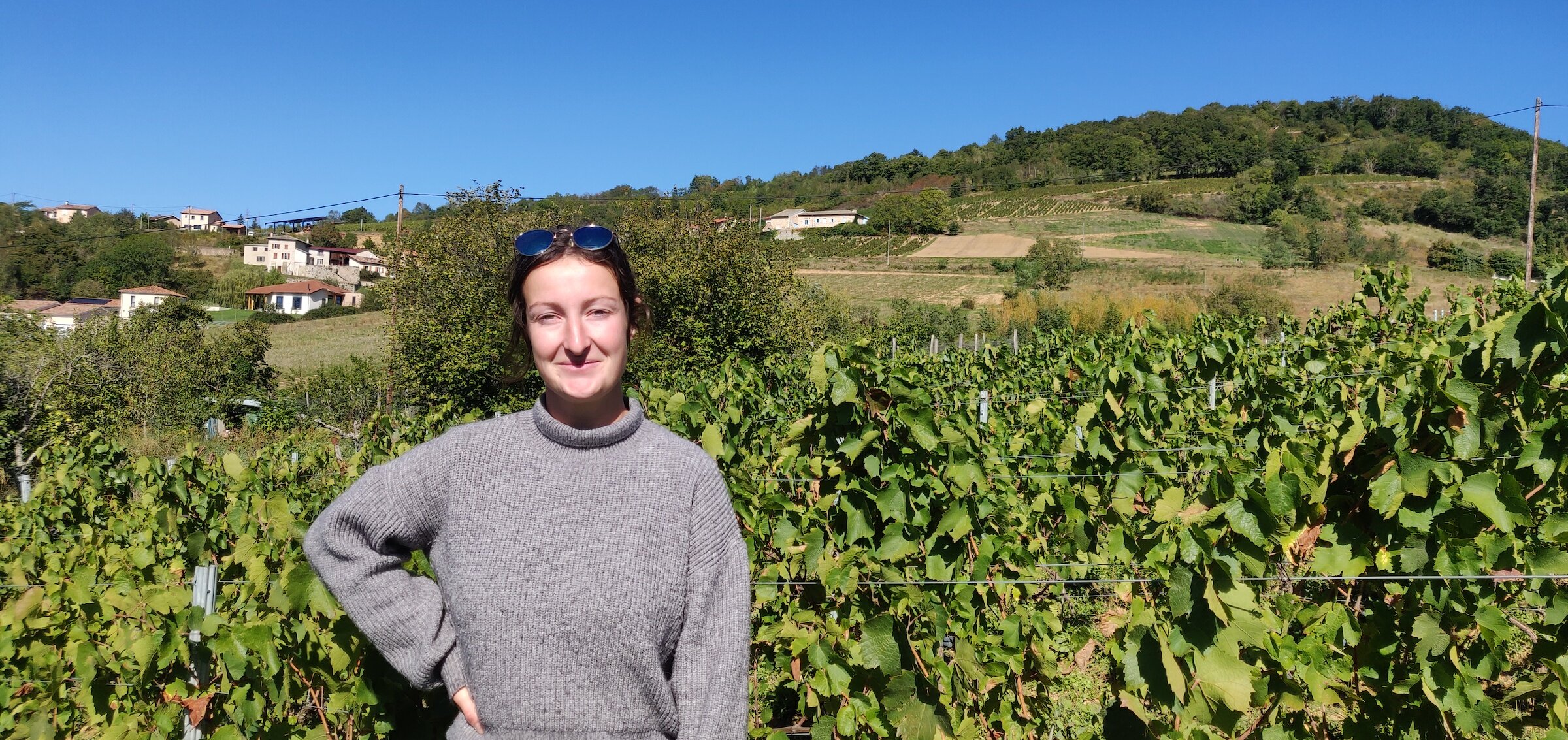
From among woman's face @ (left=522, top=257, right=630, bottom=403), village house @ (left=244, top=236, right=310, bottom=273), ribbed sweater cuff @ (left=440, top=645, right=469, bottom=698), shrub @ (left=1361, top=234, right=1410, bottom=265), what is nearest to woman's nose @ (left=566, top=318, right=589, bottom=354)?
woman's face @ (left=522, top=257, right=630, bottom=403)

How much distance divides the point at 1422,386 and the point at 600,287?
1903 millimetres

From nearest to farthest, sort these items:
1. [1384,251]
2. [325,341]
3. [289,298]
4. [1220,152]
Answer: [325,341], [1384,251], [289,298], [1220,152]

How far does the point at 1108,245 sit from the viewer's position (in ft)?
170

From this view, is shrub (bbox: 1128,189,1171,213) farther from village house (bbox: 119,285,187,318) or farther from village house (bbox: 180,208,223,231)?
village house (bbox: 180,208,223,231)

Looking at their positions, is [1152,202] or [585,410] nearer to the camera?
[585,410]

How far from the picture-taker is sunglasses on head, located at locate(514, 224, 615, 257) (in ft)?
4.90

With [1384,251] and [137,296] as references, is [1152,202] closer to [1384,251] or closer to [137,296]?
[1384,251]

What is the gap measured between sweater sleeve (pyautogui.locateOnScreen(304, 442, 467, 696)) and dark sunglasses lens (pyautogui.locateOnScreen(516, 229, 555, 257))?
34 cm

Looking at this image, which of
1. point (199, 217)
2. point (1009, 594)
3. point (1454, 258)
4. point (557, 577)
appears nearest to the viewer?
point (557, 577)

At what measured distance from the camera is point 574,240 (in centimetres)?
150

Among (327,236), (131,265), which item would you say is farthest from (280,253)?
(131,265)

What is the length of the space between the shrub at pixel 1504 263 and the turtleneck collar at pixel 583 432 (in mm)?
49157

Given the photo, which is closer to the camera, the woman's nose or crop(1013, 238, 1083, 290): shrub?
the woman's nose

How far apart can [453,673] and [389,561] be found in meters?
0.20
